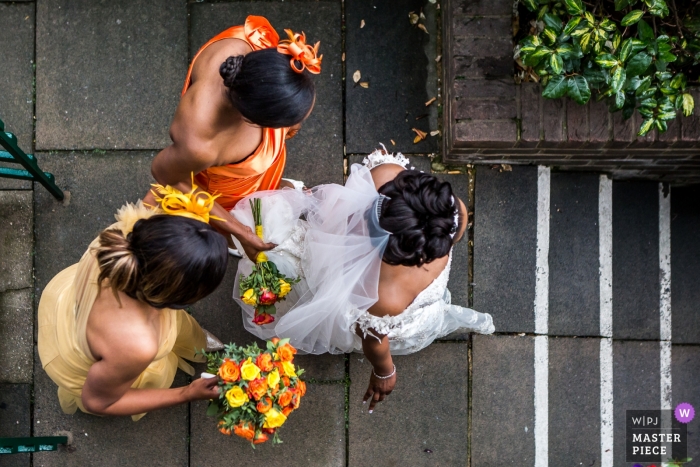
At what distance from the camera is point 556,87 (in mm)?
3000

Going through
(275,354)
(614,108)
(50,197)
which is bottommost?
(275,354)

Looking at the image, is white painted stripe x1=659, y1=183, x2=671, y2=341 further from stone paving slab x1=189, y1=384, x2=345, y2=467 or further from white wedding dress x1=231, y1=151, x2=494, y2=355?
stone paving slab x1=189, y1=384, x2=345, y2=467

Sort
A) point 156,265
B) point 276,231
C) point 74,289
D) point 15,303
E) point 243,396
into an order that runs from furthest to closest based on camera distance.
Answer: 1. point 15,303
2. point 276,231
3. point 74,289
4. point 243,396
5. point 156,265

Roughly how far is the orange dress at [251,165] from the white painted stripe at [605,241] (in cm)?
227

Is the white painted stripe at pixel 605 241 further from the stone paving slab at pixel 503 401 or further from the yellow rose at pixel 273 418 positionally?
the yellow rose at pixel 273 418

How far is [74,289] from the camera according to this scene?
2.69 m

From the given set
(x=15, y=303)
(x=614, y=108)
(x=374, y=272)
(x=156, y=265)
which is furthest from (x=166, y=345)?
(x=614, y=108)

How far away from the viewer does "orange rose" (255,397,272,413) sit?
251 centimetres

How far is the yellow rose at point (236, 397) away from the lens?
2.49m

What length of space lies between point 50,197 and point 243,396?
2220 mm

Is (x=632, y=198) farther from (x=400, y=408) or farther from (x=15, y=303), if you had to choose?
(x=15, y=303)

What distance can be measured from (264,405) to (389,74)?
2.37 m

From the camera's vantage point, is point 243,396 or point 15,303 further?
point 15,303

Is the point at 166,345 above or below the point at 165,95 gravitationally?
below
